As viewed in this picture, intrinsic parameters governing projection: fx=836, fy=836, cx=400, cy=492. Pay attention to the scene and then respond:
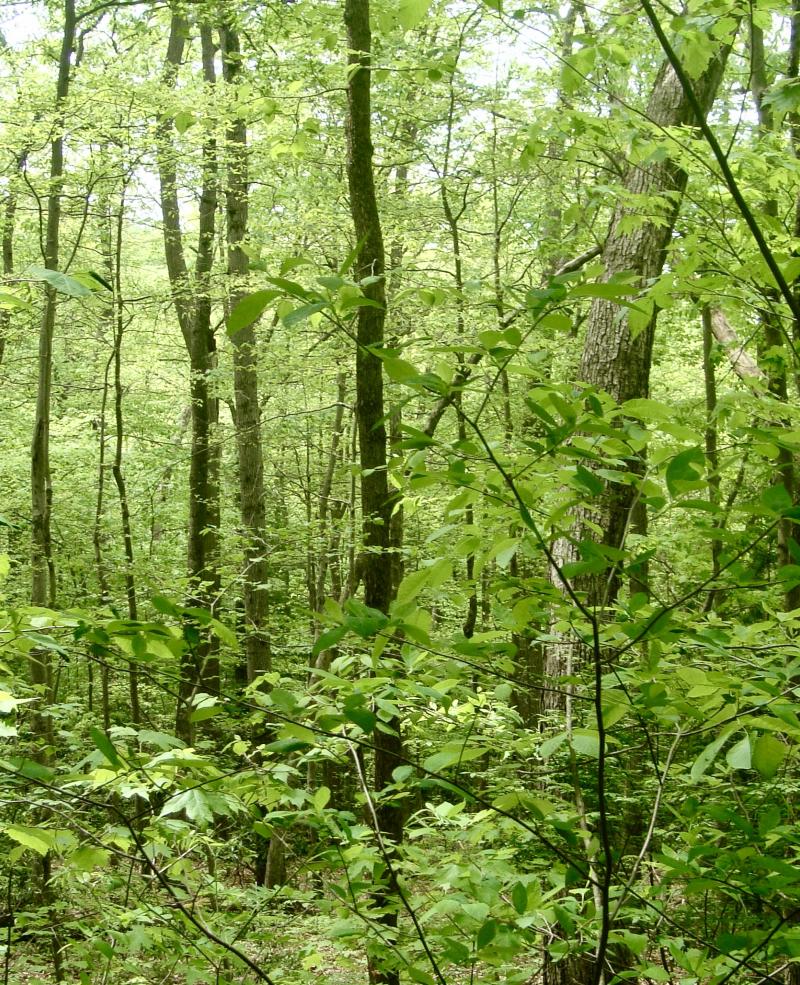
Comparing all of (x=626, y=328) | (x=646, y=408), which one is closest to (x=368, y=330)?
(x=626, y=328)

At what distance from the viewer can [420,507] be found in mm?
10062

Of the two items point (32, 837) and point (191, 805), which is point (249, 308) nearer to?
point (191, 805)

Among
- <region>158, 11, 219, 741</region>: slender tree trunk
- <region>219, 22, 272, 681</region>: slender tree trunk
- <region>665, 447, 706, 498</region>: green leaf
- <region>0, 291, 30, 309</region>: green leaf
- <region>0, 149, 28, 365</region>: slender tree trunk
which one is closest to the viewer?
<region>665, 447, 706, 498</region>: green leaf

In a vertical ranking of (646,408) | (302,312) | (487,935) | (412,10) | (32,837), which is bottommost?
(487,935)

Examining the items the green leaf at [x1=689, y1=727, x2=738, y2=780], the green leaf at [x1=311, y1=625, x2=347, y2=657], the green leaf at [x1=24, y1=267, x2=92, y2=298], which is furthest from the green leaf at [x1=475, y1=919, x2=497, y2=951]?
the green leaf at [x1=24, y1=267, x2=92, y2=298]

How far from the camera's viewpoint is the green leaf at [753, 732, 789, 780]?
4.17 feet

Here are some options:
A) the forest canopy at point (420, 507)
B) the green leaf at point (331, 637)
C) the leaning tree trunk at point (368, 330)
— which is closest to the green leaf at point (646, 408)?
the forest canopy at point (420, 507)

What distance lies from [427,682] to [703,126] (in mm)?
1612

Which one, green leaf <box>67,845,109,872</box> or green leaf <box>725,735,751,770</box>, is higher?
green leaf <box>725,735,751,770</box>

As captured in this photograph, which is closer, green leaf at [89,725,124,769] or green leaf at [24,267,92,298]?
green leaf at [24,267,92,298]

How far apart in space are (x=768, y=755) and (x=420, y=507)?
346 inches

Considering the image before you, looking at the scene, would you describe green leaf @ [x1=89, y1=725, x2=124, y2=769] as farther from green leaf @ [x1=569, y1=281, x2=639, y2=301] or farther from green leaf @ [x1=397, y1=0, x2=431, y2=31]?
green leaf @ [x1=397, y1=0, x2=431, y2=31]

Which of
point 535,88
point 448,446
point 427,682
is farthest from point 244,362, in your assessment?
point 448,446

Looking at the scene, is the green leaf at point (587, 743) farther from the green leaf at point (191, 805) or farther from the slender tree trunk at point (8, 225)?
the slender tree trunk at point (8, 225)
